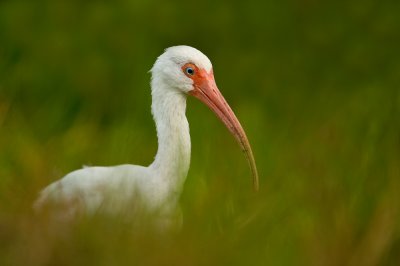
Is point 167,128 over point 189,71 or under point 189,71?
under

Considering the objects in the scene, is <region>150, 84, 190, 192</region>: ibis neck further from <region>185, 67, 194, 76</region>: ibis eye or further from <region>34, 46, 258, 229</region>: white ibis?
<region>185, 67, 194, 76</region>: ibis eye

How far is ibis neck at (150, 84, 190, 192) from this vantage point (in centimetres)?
504

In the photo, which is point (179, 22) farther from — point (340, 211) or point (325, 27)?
point (340, 211)

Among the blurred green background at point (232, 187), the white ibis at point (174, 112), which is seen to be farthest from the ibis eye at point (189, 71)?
the blurred green background at point (232, 187)

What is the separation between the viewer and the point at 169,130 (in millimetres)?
5172

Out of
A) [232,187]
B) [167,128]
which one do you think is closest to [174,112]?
[167,128]

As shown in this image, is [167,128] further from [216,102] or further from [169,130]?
[216,102]

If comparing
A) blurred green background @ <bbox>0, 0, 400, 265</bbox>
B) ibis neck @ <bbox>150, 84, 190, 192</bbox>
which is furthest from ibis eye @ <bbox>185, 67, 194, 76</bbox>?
blurred green background @ <bbox>0, 0, 400, 265</bbox>

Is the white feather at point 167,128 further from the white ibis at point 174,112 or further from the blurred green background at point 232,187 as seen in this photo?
the blurred green background at point 232,187

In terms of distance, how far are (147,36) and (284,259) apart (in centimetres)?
1367

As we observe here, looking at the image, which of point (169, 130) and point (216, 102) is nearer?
point (169, 130)

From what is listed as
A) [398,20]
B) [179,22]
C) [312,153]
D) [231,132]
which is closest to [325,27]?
[398,20]

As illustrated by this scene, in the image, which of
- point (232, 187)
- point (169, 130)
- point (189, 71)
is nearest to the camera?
point (232, 187)

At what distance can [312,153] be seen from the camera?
2779 mm
